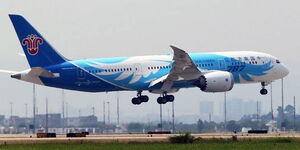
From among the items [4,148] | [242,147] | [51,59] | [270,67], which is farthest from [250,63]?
[4,148]

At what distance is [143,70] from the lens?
106 meters

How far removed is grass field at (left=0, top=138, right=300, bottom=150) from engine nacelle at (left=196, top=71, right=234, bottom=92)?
2141 cm

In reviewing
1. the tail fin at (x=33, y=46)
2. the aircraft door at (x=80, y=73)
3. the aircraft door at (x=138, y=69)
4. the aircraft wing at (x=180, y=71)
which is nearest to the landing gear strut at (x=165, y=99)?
the aircraft wing at (x=180, y=71)

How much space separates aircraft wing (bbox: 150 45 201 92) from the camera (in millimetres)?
103500

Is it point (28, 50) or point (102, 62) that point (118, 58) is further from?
point (28, 50)

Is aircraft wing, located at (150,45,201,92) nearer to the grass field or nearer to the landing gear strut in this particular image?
the landing gear strut

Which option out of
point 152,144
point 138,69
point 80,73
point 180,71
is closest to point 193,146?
point 152,144

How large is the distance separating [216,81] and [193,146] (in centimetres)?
2836

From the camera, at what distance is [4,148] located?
76.2 m

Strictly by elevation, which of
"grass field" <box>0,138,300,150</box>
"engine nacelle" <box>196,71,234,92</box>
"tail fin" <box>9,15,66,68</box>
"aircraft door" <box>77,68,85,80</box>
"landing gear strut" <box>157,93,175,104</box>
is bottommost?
"grass field" <box>0,138,300,150</box>

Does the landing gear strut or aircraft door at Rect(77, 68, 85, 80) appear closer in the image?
aircraft door at Rect(77, 68, 85, 80)

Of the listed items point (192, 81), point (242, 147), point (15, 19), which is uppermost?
point (15, 19)

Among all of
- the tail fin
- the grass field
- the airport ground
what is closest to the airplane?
the tail fin

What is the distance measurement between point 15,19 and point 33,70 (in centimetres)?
597
